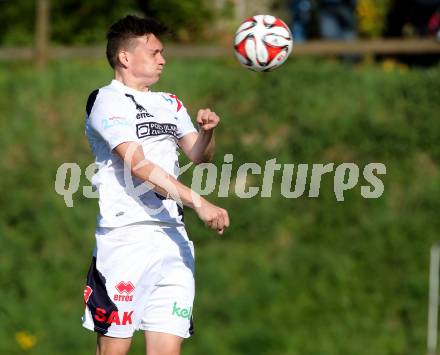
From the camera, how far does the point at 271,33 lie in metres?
6.37

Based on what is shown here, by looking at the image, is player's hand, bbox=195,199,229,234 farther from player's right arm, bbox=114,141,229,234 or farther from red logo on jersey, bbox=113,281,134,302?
Answer: red logo on jersey, bbox=113,281,134,302

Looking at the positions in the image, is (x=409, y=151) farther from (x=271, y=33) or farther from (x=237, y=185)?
(x=271, y=33)

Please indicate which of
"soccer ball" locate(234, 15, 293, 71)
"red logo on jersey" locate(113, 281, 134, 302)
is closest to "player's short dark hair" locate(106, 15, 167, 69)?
"soccer ball" locate(234, 15, 293, 71)

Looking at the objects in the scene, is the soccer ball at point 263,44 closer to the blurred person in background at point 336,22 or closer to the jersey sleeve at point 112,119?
the jersey sleeve at point 112,119

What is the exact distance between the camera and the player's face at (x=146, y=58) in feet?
18.9

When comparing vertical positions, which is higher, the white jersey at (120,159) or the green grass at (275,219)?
the white jersey at (120,159)

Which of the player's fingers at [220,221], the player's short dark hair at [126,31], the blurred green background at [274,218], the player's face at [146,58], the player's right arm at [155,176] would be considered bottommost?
the blurred green background at [274,218]

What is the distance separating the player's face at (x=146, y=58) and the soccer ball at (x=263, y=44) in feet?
2.48

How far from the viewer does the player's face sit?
5773 mm

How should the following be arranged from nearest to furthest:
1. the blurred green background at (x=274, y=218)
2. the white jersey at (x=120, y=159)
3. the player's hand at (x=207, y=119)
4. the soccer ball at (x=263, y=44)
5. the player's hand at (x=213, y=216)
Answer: the player's hand at (x=213, y=216)
the player's hand at (x=207, y=119)
the white jersey at (x=120, y=159)
the soccer ball at (x=263, y=44)
the blurred green background at (x=274, y=218)

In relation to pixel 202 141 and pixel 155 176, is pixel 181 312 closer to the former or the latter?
pixel 155 176

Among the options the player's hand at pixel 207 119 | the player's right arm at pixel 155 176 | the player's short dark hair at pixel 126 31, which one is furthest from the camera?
the player's short dark hair at pixel 126 31

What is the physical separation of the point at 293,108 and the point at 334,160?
82 cm

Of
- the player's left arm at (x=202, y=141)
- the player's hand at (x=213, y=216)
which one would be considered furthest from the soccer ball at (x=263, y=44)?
the player's hand at (x=213, y=216)
